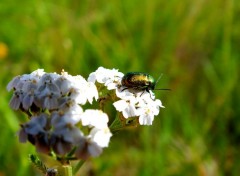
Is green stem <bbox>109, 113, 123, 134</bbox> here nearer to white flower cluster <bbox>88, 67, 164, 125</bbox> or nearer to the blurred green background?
white flower cluster <bbox>88, 67, 164, 125</bbox>

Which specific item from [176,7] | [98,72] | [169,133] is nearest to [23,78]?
[98,72]

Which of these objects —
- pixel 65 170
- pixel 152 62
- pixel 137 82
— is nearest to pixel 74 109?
pixel 65 170

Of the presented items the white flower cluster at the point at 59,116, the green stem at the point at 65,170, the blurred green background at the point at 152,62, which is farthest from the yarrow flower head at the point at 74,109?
the blurred green background at the point at 152,62

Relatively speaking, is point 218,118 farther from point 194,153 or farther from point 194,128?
point 194,153

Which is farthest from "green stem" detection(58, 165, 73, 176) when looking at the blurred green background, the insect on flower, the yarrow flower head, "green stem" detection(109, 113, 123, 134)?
the blurred green background

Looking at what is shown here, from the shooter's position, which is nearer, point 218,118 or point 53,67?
point 218,118

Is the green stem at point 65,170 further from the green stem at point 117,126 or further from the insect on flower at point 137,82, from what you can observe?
the insect on flower at point 137,82

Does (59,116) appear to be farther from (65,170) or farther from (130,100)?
(130,100)
